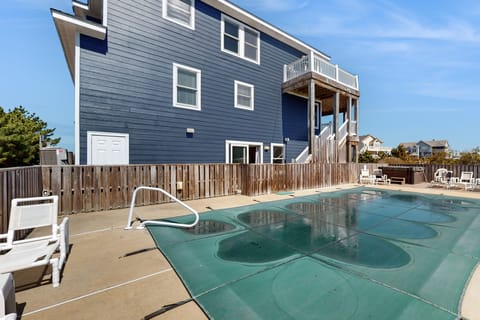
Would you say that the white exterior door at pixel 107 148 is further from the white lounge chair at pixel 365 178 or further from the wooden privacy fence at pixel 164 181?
the white lounge chair at pixel 365 178

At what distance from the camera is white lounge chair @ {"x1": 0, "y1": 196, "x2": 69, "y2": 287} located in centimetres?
209

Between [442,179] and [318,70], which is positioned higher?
[318,70]

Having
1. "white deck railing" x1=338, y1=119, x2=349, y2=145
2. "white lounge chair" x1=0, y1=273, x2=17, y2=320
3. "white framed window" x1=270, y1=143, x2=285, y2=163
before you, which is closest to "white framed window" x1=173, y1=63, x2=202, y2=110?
"white framed window" x1=270, y1=143, x2=285, y2=163

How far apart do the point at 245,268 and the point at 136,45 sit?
8120 millimetres

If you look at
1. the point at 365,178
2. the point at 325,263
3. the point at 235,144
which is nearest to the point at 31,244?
the point at 325,263

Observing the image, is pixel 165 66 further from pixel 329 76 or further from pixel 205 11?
pixel 329 76

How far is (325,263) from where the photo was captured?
273 centimetres

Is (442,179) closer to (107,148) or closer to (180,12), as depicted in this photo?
(180,12)

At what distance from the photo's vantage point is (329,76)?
10.9 metres

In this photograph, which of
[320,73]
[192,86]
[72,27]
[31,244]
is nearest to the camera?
[31,244]

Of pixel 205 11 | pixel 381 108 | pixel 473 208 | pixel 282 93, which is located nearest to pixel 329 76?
pixel 282 93

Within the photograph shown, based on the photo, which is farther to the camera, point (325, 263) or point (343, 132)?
point (343, 132)

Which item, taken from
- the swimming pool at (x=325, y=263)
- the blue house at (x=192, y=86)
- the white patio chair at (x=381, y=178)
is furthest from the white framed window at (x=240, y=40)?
the white patio chair at (x=381, y=178)

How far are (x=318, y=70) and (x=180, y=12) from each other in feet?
23.1
